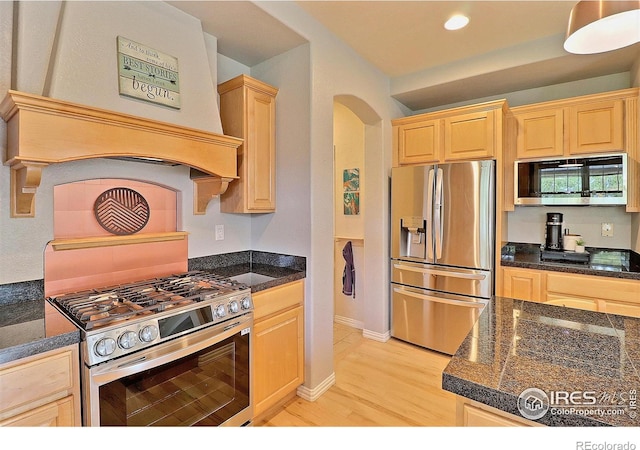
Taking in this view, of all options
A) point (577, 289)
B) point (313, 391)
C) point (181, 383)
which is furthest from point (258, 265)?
point (577, 289)

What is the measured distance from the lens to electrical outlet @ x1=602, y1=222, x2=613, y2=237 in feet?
9.16

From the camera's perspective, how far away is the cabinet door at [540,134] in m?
2.71

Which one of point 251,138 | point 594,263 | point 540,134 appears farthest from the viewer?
point 540,134

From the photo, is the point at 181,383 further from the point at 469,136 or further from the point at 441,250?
the point at 469,136

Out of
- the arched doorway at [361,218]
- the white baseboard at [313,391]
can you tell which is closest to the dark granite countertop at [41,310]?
the white baseboard at [313,391]

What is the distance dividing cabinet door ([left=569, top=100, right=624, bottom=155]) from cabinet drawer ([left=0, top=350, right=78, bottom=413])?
143 inches

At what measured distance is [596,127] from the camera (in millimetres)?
2576

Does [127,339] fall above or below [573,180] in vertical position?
below

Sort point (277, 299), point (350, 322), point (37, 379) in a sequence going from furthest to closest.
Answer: point (350, 322) → point (277, 299) → point (37, 379)

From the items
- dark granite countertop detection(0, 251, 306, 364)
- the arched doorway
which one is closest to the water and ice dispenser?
the arched doorway

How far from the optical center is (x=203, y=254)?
2.39m

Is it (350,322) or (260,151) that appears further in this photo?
(350,322)

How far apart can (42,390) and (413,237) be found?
9.18 ft

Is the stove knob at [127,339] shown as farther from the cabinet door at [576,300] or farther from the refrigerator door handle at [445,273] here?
the refrigerator door handle at [445,273]
